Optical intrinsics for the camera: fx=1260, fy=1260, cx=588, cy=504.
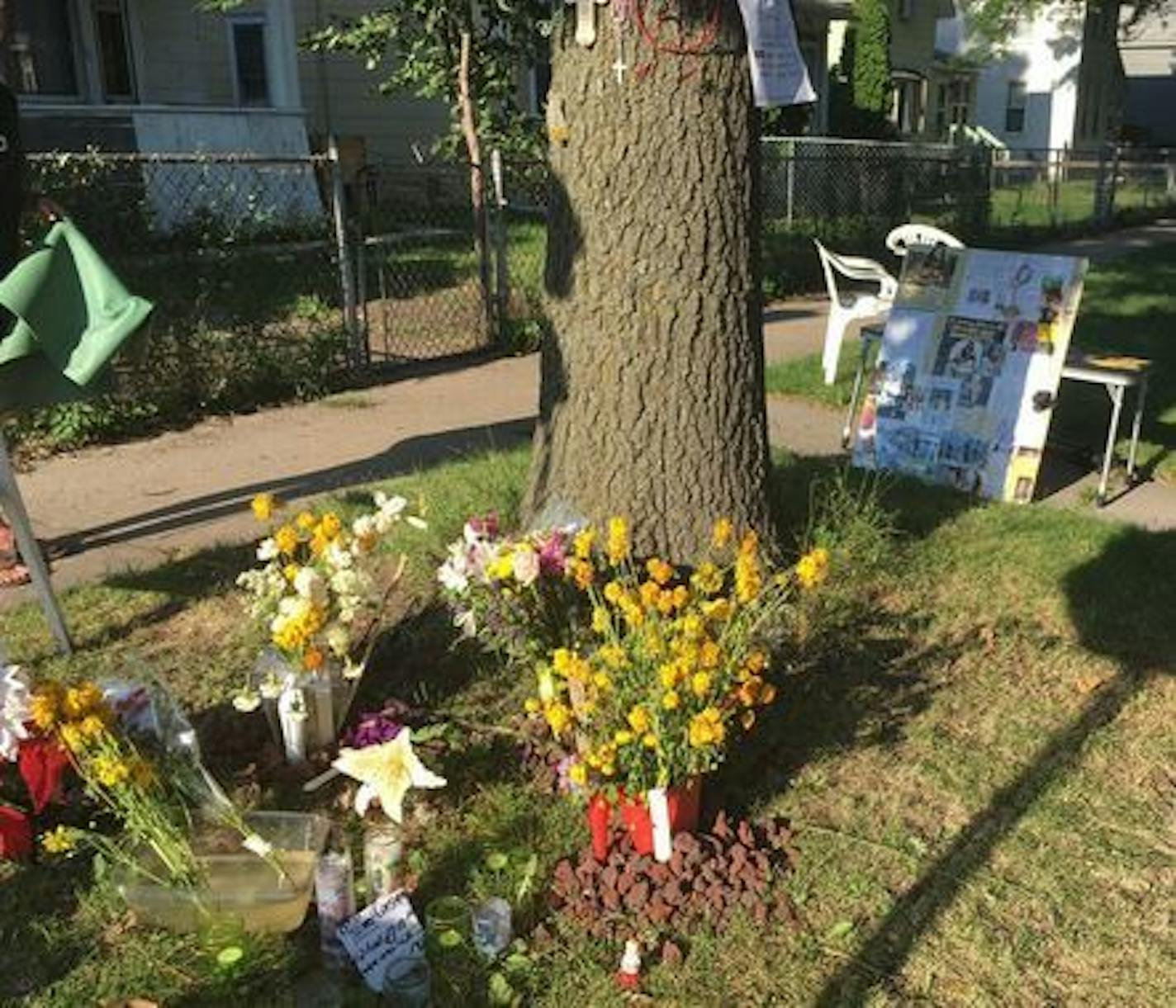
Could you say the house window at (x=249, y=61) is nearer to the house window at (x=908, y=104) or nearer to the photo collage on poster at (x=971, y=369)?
the photo collage on poster at (x=971, y=369)

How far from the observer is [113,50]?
16469 mm

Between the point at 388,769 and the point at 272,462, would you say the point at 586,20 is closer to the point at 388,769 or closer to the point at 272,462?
the point at 388,769

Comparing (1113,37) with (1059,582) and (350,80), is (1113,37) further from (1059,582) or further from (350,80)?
(1059,582)

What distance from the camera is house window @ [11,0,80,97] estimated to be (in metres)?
15.4

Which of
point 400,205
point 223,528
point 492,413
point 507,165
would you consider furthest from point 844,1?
point 223,528

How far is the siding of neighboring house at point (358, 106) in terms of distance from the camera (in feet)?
63.1

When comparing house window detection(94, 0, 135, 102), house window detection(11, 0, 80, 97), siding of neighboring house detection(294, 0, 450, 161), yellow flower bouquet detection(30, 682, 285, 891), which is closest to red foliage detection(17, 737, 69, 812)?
yellow flower bouquet detection(30, 682, 285, 891)

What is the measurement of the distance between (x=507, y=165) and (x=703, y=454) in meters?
6.52

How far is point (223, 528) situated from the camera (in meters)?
5.29

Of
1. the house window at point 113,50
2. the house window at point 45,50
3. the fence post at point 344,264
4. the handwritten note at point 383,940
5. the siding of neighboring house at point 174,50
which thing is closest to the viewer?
the handwritten note at point 383,940

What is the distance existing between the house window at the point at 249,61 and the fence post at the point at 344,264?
10508mm


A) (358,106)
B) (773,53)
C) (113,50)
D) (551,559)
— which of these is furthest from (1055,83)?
(551,559)

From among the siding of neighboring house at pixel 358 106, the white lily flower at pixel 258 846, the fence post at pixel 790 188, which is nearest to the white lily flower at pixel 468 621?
the white lily flower at pixel 258 846

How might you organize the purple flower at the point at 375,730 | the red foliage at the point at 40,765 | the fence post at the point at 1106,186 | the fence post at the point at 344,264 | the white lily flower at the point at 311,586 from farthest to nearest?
the fence post at the point at 1106,186
the fence post at the point at 344,264
the purple flower at the point at 375,730
the white lily flower at the point at 311,586
the red foliage at the point at 40,765
